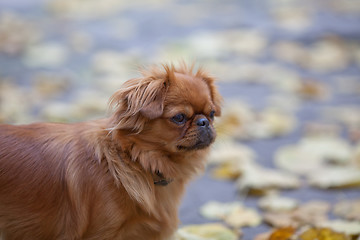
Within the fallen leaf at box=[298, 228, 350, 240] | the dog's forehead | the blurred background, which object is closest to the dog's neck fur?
the dog's forehead

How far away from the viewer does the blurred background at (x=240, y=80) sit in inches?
141

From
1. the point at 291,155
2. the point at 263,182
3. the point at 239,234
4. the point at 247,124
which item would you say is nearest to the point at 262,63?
the point at 247,124

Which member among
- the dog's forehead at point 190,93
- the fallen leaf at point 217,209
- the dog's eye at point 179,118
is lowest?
the fallen leaf at point 217,209

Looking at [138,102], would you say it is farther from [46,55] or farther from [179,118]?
[46,55]

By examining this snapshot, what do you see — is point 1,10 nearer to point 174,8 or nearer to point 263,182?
point 174,8

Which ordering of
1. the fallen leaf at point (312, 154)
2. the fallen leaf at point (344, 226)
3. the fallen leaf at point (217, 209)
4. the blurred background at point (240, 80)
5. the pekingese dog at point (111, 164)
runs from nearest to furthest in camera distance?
the pekingese dog at point (111, 164)
the fallen leaf at point (344, 226)
the fallen leaf at point (217, 209)
the blurred background at point (240, 80)
the fallen leaf at point (312, 154)

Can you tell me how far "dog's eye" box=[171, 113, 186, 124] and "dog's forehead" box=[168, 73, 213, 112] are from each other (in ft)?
0.25

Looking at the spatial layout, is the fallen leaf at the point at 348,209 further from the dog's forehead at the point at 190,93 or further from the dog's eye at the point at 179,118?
the dog's eye at the point at 179,118

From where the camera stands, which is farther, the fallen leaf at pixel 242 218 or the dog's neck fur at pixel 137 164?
the fallen leaf at pixel 242 218

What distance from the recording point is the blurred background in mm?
3584

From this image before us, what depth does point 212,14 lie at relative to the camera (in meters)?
8.07

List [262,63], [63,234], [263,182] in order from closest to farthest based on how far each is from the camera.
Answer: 1. [63,234]
2. [263,182]
3. [262,63]

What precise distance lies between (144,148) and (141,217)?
40cm

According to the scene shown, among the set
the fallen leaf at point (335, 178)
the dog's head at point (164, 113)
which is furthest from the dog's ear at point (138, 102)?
the fallen leaf at point (335, 178)
